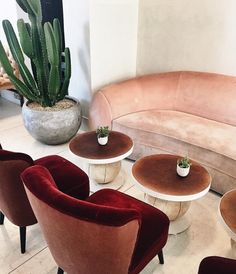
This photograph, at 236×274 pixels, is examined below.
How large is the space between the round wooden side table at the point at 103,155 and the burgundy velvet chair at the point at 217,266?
1078 millimetres

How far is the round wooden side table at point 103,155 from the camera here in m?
2.18

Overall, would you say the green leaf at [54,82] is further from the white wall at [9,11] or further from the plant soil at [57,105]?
the white wall at [9,11]

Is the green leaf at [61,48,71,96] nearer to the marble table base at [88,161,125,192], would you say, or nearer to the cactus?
the cactus

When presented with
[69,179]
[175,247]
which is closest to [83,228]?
[69,179]

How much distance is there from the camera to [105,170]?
94.4 inches

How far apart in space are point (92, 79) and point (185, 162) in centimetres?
181

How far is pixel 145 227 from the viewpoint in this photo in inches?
58.0

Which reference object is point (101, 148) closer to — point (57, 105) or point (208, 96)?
point (57, 105)

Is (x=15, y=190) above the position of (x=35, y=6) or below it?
below

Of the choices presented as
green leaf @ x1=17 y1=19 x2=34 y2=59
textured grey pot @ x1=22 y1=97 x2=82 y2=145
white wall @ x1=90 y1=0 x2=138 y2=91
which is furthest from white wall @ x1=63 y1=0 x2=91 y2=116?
green leaf @ x1=17 y1=19 x2=34 y2=59

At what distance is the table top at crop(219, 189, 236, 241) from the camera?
1.45 metres

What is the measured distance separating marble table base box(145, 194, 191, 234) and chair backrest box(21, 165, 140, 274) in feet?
2.39

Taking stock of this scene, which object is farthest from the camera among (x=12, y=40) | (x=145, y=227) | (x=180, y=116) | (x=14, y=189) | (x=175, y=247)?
(x=180, y=116)

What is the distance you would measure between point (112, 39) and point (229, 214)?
2423mm
